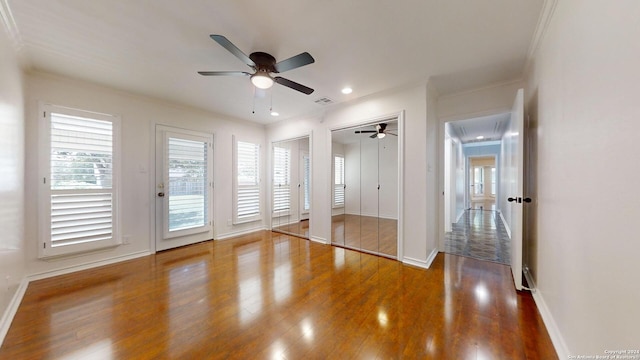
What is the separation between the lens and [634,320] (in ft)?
2.86

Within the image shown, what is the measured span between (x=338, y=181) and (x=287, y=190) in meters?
1.46

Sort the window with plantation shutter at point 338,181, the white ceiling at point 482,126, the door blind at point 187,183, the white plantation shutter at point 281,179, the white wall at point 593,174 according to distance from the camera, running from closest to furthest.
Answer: the white wall at point 593,174 → the door blind at point 187,183 → the window with plantation shutter at point 338,181 → the white ceiling at point 482,126 → the white plantation shutter at point 281,179

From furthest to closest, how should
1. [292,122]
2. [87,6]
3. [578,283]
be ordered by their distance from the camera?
[292,122]
[87,6]
[578,283]

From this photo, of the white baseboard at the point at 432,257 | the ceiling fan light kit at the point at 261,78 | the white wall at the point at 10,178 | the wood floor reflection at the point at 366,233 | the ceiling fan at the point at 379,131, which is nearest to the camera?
the white wall at the point at 10,178

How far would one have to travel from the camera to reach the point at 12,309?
6.65ft

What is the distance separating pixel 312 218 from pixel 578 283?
3.49 m

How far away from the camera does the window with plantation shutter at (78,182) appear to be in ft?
9.14

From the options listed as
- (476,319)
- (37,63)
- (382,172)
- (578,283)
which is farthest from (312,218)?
(37,63)

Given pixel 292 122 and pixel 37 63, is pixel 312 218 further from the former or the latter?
pixel 37 63

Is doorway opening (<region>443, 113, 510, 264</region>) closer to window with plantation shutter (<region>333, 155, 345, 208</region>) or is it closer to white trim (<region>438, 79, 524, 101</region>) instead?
white trim (<region>438, 79, 524, 101</region>)

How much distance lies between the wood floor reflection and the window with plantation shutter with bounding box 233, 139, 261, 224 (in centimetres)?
195

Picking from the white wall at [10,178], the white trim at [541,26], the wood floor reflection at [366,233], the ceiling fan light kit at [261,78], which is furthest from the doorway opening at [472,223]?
the white wall at [10,178]

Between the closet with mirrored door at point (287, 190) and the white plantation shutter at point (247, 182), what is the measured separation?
1.20 ft

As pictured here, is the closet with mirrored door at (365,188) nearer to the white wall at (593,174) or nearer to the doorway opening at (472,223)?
the doorway opening at (472,223)
